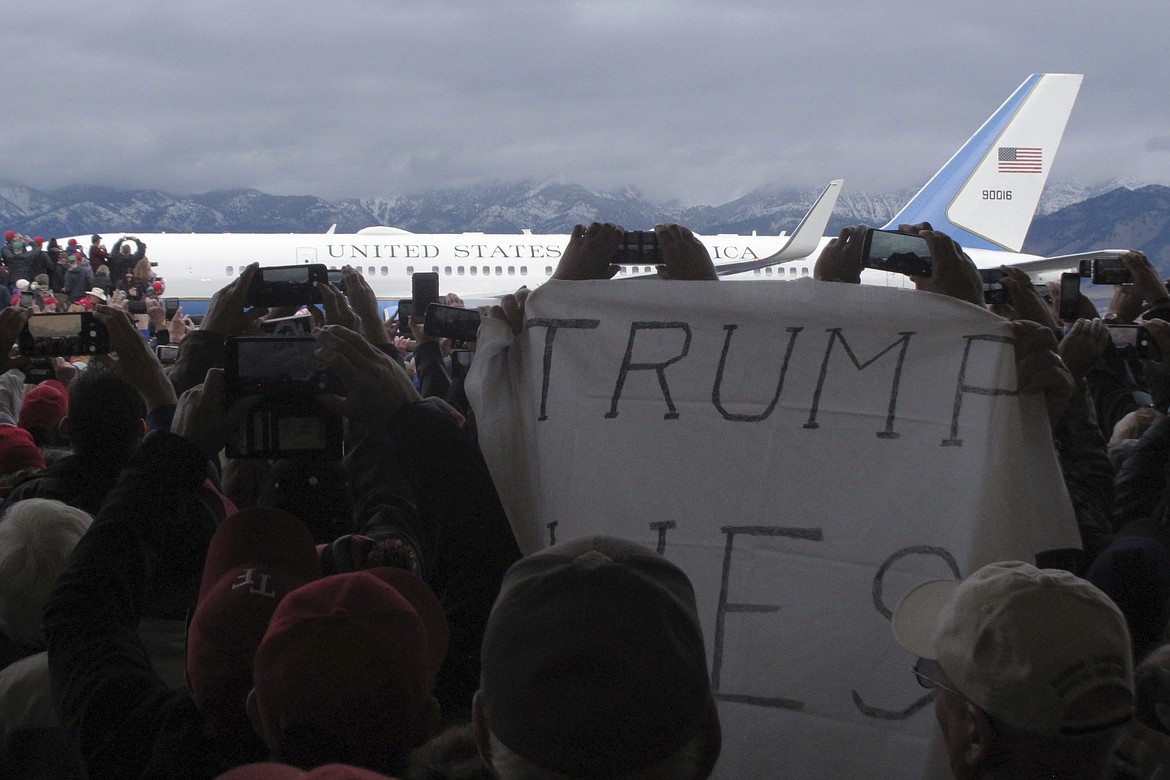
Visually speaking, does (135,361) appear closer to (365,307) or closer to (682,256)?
(365,307)

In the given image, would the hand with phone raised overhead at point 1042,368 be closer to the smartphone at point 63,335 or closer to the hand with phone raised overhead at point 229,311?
the hand with phone raised overhead at point 229,311

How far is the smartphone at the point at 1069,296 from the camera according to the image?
377cm

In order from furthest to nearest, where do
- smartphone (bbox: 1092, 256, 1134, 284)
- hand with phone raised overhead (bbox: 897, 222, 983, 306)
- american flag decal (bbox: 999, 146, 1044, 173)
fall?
american flag decal (bbox: 999, 146, 1044, 173)
smartphone (bbox: 1092, 256, 1134, 284)
hand with phone raised overhead (bbox: 897, 222, 983, 306)

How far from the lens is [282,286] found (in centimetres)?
284

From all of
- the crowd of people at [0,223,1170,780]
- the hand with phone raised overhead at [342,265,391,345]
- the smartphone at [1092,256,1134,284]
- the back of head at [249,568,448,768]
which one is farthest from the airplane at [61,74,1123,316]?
the back of head at [249,568,448,768]

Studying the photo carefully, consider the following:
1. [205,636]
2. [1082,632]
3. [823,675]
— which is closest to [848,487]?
[823,675]

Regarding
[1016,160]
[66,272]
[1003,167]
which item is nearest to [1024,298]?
[66,272]

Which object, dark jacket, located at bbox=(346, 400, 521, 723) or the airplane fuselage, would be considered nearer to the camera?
dark jacket, located at bbox=(346, 400, 521, 723)

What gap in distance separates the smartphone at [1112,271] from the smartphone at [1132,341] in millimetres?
409

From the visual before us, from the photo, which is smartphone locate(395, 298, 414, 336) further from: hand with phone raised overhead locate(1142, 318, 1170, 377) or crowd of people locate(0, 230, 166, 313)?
crowd of people locate(0, 230, 166, 313)

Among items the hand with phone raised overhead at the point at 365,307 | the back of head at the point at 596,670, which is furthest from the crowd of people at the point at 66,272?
the back of head at the point at 596,670

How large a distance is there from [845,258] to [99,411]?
196 centimetres

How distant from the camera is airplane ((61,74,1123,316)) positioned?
909 inches

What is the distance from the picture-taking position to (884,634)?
2.27 m
